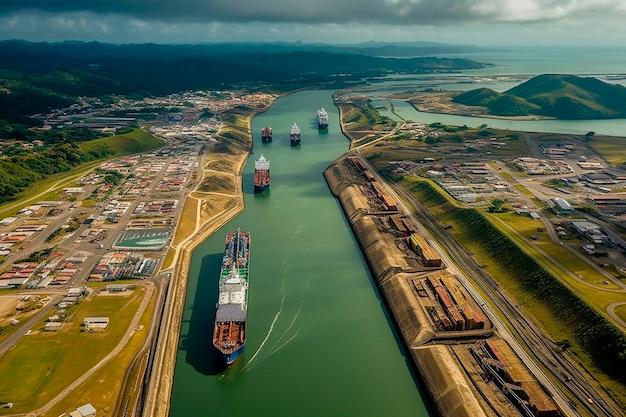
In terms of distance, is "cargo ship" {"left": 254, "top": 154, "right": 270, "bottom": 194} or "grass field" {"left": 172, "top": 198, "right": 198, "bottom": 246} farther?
"cargo ship" {"left": 254, "top": 154, "right": 270, "bottom": 194}

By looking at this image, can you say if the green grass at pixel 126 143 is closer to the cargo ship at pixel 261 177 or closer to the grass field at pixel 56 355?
the cargo ship at pixel 261 177

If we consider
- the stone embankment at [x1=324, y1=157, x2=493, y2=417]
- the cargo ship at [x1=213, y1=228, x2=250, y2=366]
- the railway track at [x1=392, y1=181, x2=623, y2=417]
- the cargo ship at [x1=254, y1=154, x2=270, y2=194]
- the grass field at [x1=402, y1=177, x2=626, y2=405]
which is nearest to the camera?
the railway track at [x1=392, y1=181, x2=623, y2=417]

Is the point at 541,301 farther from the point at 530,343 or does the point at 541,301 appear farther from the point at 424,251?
the point at 424,251

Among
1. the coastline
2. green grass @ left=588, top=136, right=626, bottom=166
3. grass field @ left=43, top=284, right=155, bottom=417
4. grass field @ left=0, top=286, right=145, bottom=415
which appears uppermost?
green grass @ left=588, top=136, right=626, bottom=166

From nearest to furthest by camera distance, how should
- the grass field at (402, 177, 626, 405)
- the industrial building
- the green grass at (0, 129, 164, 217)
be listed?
the grass field at (402, 177, 626, 405), the industrial building, the green grass at (0, 129, 164, 217)

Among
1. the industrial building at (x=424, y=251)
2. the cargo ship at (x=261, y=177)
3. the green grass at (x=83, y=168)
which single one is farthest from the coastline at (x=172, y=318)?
the industrial building at (x=424, y=251)


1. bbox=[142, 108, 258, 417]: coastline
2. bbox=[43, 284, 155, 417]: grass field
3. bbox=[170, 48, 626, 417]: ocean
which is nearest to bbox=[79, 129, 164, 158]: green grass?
bbox=[142, 108, 258, 417]: coastline

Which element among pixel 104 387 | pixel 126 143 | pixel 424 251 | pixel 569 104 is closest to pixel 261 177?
pixel 424 251

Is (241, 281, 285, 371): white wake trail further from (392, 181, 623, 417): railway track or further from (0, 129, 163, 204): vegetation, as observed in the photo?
(0, 129, 163, 204): vegetation
